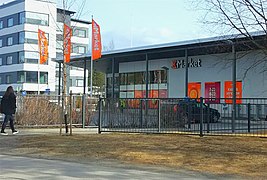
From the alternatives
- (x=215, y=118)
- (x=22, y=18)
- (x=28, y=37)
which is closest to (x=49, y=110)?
(x=215, y=118)

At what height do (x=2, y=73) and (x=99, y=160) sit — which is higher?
(x=2, y=73)

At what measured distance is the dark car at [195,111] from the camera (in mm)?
15430

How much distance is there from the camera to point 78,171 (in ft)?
28.8

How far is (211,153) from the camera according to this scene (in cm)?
1117

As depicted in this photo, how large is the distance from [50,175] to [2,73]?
67.5m

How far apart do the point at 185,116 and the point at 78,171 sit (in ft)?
26.1

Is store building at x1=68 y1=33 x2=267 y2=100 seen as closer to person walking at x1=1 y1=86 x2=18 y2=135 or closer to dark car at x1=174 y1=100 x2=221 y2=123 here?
dark car at x1=174 y1=100 x2=221 y2=123

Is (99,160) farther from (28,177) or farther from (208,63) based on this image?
(208,63)

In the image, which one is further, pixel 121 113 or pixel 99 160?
pixel 121 113

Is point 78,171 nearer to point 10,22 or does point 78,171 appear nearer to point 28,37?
point 28,37

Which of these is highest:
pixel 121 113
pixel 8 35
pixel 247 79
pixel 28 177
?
pixel 8 35

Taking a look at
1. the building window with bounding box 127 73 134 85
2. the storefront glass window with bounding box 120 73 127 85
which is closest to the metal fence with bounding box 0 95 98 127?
the building window with bounding box 127 73 134 85

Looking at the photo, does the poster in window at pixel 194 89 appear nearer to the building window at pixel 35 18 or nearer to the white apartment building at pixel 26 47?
the white apartment building at pixel 26 47

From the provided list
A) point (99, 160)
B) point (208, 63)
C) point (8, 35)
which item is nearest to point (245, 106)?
point (99, 160)
